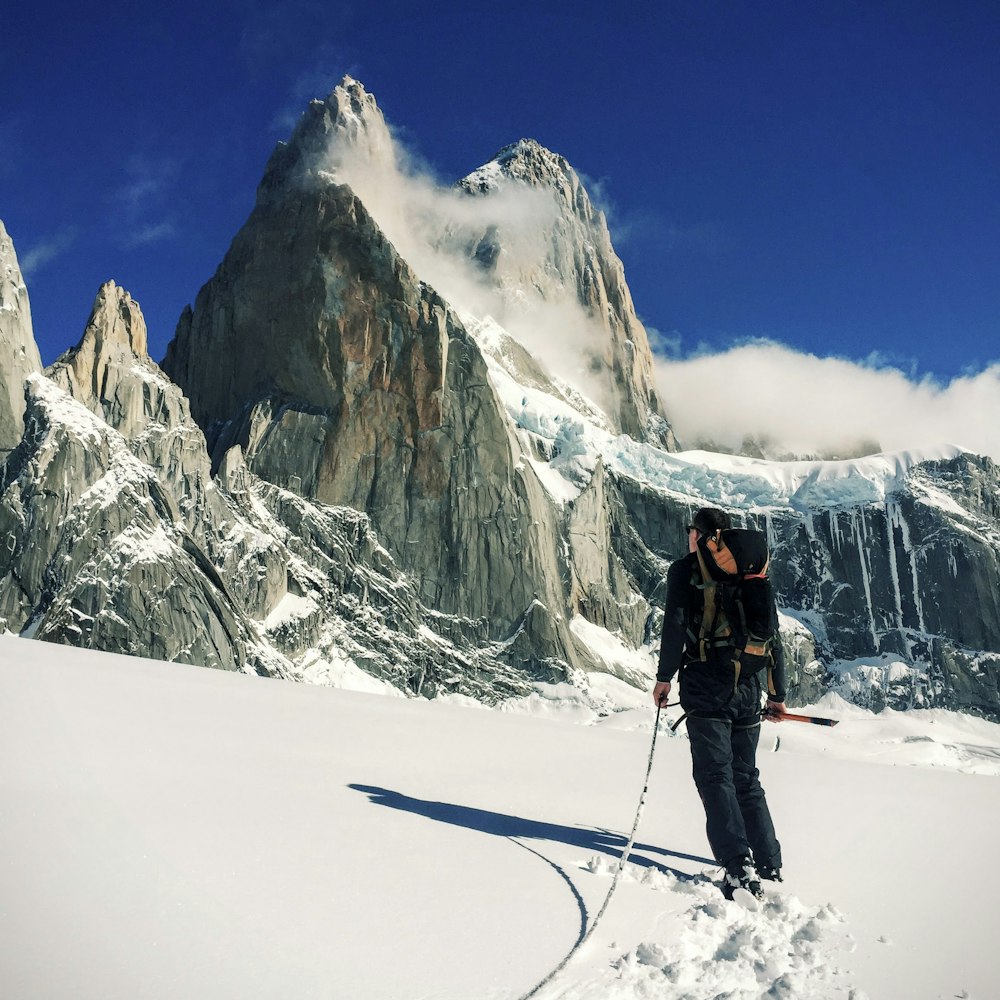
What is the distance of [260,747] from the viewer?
488 cm

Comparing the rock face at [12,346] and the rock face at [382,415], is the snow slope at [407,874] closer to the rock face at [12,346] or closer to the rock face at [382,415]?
the rock face at [12,346]

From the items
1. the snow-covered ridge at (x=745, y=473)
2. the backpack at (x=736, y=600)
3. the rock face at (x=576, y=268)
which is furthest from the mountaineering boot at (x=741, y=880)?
the rock face at (x=576, y=268)

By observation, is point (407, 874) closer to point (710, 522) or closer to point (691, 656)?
point (691, 656)

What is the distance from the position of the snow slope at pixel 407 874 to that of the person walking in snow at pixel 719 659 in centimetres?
43

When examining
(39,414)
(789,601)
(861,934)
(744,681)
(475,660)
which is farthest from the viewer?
(789,601)

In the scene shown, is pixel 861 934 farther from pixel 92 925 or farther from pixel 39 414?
pixel 39 414

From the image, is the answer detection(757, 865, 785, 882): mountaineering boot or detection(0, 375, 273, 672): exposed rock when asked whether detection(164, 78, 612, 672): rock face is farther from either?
detection(757, 865, 785, 882): mountaineering boot

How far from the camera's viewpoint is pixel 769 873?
3.58m

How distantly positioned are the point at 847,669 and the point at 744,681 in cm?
11474

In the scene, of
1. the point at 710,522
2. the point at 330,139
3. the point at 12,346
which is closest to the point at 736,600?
the point at 710,522

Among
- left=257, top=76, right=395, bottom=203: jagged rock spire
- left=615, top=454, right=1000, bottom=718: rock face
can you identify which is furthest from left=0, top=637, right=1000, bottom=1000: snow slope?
left=615, top=454, right=1000, bottom=718: rock face

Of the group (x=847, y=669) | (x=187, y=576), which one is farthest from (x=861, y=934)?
(x=847, y=669)

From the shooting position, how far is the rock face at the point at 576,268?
138m

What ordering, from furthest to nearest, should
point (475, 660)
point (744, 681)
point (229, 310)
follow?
point (229, 310), point (475, 660), point (744, 681)
